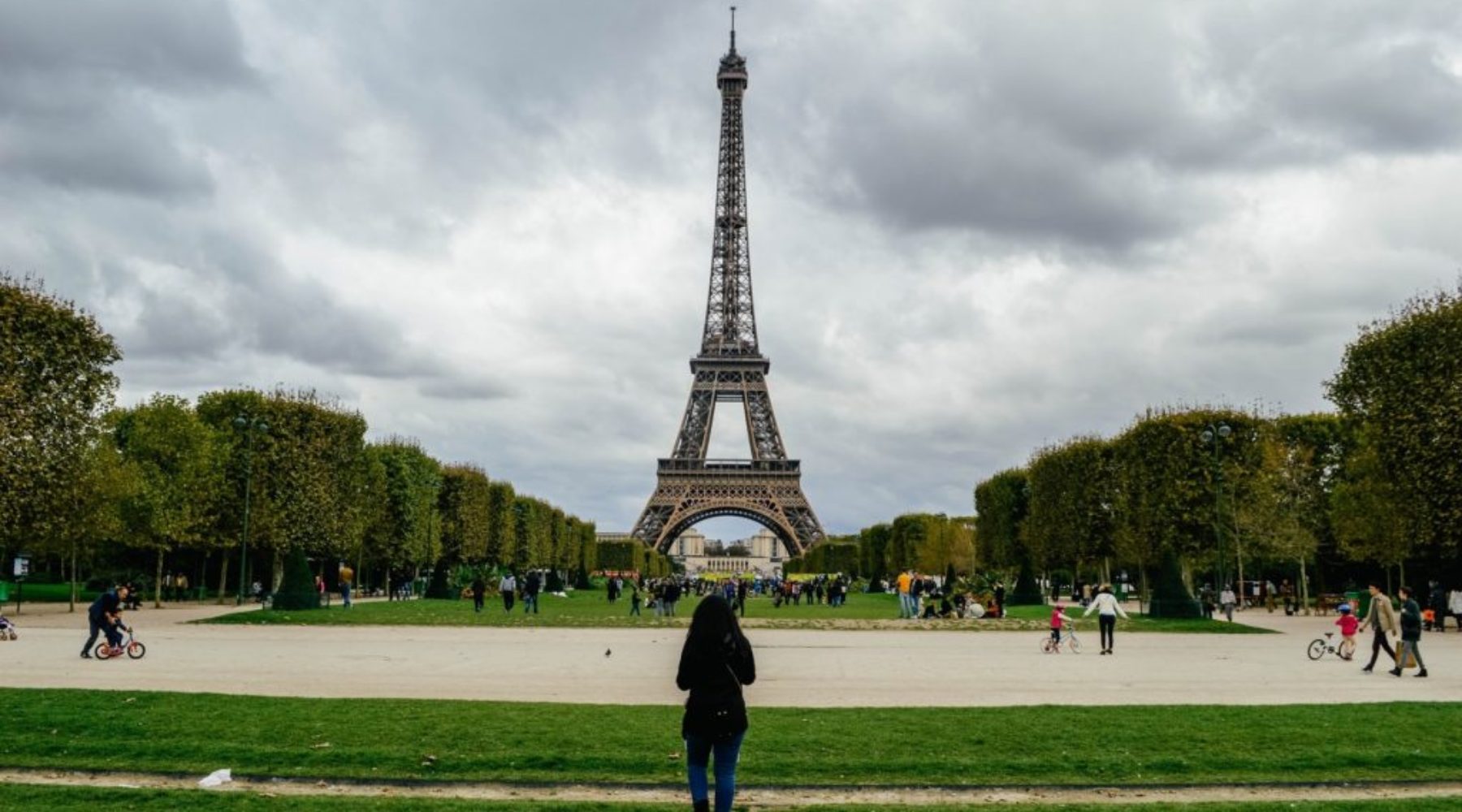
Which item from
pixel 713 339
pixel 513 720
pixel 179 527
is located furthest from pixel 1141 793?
pixel 713 339

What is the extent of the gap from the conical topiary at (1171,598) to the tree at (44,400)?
35923 mm

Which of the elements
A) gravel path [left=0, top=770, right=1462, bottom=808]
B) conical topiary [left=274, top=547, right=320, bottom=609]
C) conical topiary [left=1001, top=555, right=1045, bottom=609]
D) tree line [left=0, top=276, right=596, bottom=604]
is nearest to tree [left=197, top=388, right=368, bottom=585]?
tree line [left=0, top=276, right=596, bottom=604]

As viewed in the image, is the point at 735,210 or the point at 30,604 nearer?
the point at 30,604

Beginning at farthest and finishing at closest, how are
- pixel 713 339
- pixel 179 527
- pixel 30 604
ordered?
1. pixel 713 339
2. pixel 30 604
3. pixel 179 527

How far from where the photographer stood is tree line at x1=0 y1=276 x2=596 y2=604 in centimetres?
3550

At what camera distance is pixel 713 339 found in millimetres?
111375

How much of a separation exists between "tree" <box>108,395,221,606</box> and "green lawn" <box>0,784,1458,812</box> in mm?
37975

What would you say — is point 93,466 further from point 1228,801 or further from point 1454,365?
point 1454,365

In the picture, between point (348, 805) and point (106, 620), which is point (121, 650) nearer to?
point (106, 620)

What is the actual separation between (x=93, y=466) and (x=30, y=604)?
10833 mm

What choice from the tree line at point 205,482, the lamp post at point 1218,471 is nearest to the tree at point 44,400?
the tree line at point 205,482

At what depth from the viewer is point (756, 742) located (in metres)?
12.4

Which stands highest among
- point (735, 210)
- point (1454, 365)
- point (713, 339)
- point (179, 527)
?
point (735, 210)

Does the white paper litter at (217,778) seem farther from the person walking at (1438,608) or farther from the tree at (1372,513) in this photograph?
the person walking at (1438,608)
